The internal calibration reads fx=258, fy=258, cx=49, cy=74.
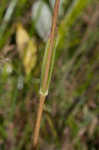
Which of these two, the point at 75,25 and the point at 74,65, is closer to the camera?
the point at 74,65

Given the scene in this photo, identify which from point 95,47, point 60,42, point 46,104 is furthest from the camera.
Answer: point 95,47

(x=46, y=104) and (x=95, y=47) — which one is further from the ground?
(x=95, y=47)

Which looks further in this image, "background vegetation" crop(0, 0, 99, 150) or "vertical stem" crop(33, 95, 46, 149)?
"background vegetation" crop(0, 0, 99, 150)

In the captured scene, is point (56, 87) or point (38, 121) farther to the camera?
point (56, 87)

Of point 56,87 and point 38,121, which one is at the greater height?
point 38,121

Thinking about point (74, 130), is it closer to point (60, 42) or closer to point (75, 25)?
point (60, 42)

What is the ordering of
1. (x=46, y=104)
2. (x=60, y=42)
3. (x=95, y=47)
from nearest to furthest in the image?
(x=46, y=104), (x=60, y=42), (x=95, y=47)

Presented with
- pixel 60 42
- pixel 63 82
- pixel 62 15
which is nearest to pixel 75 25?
pixel 62 15

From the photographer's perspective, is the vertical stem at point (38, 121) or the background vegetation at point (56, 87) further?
the background vegetation at point (56, 87)
